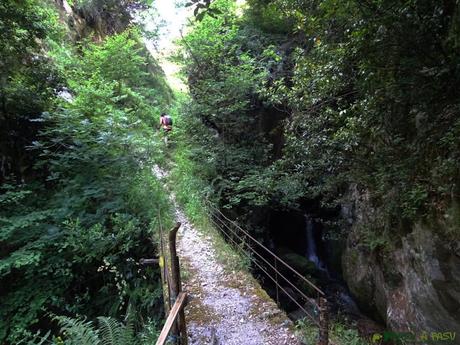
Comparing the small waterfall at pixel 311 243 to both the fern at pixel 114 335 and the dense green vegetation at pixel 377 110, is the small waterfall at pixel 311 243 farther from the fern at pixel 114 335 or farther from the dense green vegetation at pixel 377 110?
the fern at pixel 114 335

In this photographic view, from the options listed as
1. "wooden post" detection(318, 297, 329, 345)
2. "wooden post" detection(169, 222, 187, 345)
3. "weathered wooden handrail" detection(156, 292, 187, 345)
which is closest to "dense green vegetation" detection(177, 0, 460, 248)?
"wooden post" detection(318, 297, 329, 345)

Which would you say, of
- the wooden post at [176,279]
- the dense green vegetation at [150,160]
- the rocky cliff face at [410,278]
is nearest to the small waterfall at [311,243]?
the dense green vegetation at [150,160]

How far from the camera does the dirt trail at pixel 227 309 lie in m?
4.31

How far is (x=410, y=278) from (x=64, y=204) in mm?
6102

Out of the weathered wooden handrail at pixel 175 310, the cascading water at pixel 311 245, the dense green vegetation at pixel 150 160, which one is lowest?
the cascading water at pixel 311 245

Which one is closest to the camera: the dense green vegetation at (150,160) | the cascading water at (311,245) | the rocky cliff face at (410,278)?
the dense green vegetation at (150,160)

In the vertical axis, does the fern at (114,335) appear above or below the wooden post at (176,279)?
below

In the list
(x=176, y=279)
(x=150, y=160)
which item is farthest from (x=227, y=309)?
(x=150, y=160)

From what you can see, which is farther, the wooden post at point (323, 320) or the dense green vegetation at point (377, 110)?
the dense green vegetation at point (377, 110)

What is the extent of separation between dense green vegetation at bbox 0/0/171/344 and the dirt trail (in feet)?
2.13

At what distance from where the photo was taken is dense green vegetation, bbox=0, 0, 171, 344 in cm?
535

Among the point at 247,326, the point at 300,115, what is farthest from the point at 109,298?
the point at 300,115

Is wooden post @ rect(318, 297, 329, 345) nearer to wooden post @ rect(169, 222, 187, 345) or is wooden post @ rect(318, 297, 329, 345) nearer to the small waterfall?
wooden post @ rect(169, 222, 187, 345)

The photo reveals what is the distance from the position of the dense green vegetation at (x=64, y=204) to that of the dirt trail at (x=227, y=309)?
2.13 feet
